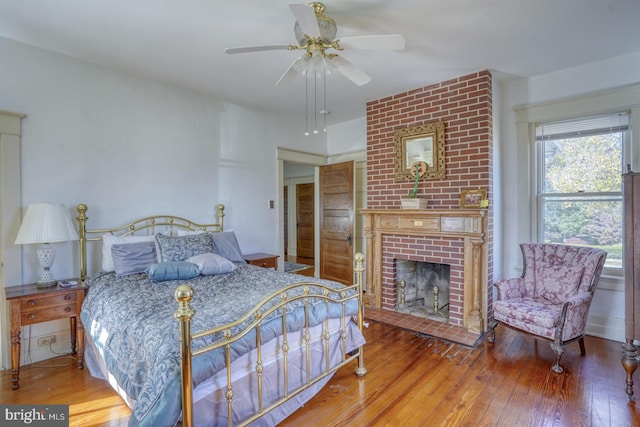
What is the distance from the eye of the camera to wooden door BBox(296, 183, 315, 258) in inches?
321

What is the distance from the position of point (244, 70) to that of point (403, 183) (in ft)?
→ 7.34

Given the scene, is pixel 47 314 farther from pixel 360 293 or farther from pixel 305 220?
pixel 305 220

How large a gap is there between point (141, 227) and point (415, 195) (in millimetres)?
3061

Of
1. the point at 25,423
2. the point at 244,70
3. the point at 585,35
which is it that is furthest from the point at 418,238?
the point at 25,423

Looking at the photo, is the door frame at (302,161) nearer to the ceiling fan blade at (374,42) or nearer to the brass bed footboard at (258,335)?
the brass bed footboard at (258,335)

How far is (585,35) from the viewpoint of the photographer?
8.53 ft

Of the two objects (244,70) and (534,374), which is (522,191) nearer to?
(534,374)

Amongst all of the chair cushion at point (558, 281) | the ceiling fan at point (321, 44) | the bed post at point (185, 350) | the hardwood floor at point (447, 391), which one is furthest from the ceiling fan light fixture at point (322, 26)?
the chair cushion at point (558, 281)

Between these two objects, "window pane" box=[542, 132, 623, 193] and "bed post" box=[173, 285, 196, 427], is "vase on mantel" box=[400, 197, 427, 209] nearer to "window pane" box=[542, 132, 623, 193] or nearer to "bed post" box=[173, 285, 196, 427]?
"window pane" box=[542, 132, 623, 193]

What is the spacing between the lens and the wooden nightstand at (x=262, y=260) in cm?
382

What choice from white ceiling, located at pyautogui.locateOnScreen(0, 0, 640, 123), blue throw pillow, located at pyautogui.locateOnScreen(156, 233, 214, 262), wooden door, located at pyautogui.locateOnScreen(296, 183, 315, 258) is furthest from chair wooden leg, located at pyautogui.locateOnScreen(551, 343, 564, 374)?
wooden door, located at pyautogui.locateOnScreen(296, 183, 315, 258)

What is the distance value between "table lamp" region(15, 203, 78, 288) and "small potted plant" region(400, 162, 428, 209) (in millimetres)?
3276

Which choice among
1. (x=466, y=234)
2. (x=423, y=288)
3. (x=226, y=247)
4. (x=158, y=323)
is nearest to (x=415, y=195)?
(x=466, y=234)

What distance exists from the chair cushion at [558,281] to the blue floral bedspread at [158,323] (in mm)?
1999
